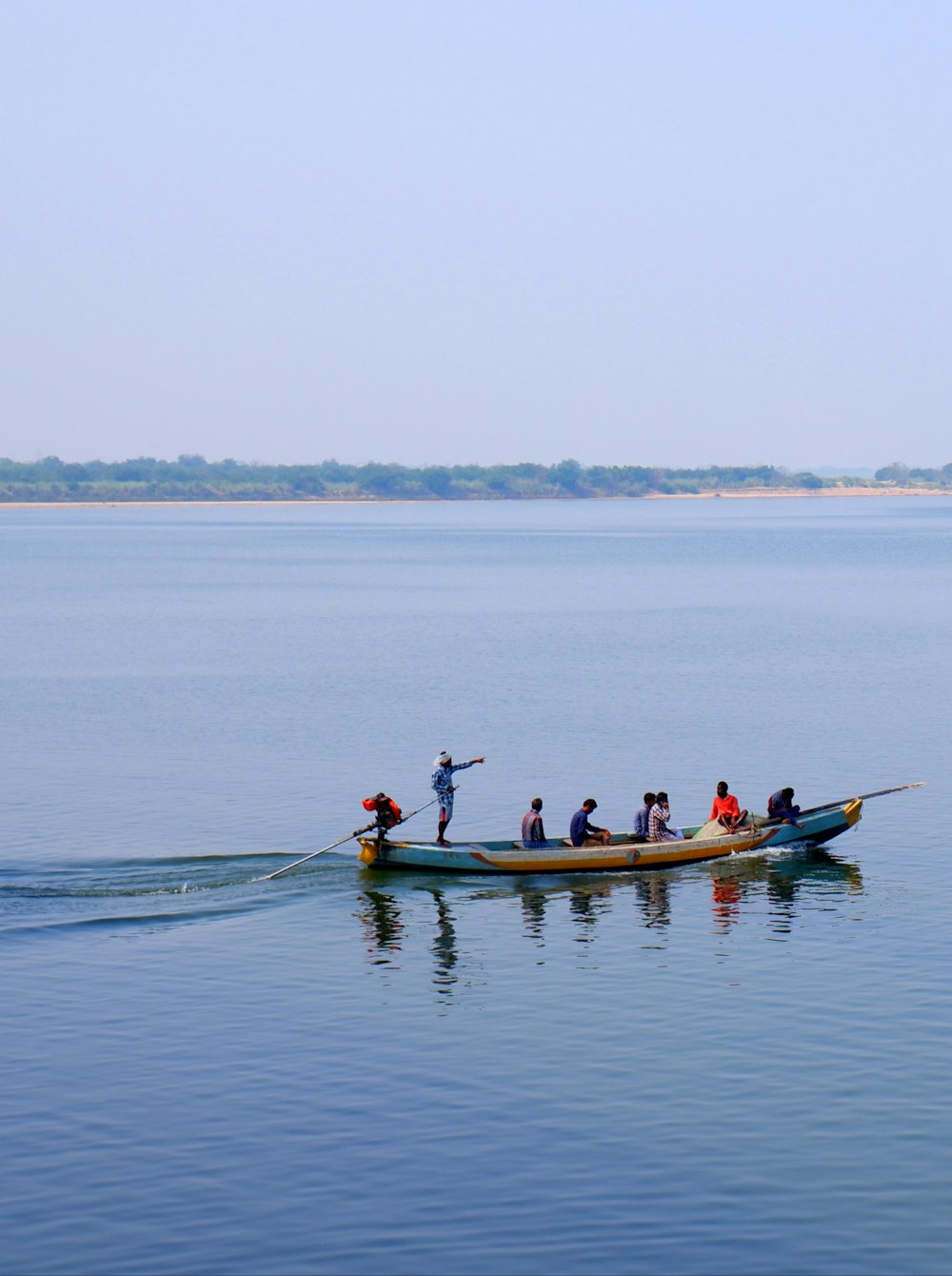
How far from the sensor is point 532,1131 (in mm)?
22719

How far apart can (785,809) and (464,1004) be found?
14253mm

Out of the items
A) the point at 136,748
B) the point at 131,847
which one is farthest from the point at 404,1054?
the point at 136,748

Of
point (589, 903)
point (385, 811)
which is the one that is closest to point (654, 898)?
point (589, 903)

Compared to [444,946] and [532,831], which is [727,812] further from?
[444,946]

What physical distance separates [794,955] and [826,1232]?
11706 mm

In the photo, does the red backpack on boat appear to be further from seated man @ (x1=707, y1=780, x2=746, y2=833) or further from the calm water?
seated man @ (x1=707, y1=780, x2=746, y2=833)

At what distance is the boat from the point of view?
1489 inches

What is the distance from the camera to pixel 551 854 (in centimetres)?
3781

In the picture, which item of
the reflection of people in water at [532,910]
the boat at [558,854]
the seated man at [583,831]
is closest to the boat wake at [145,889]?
the boat at [558,854]

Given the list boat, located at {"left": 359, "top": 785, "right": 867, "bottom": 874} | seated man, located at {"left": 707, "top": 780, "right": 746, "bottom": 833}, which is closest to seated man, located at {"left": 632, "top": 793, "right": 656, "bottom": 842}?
boat, located at {"left": 359, "top": 785, "right": 867, "bottom": 874}

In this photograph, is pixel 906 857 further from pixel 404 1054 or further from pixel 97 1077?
pixel 97 1077

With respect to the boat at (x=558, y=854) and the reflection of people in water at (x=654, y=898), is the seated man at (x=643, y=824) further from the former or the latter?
the reflection of people in water at (x=654, y=898)

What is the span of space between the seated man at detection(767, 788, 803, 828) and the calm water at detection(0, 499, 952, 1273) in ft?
3.10

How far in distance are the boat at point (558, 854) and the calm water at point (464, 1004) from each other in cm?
44
